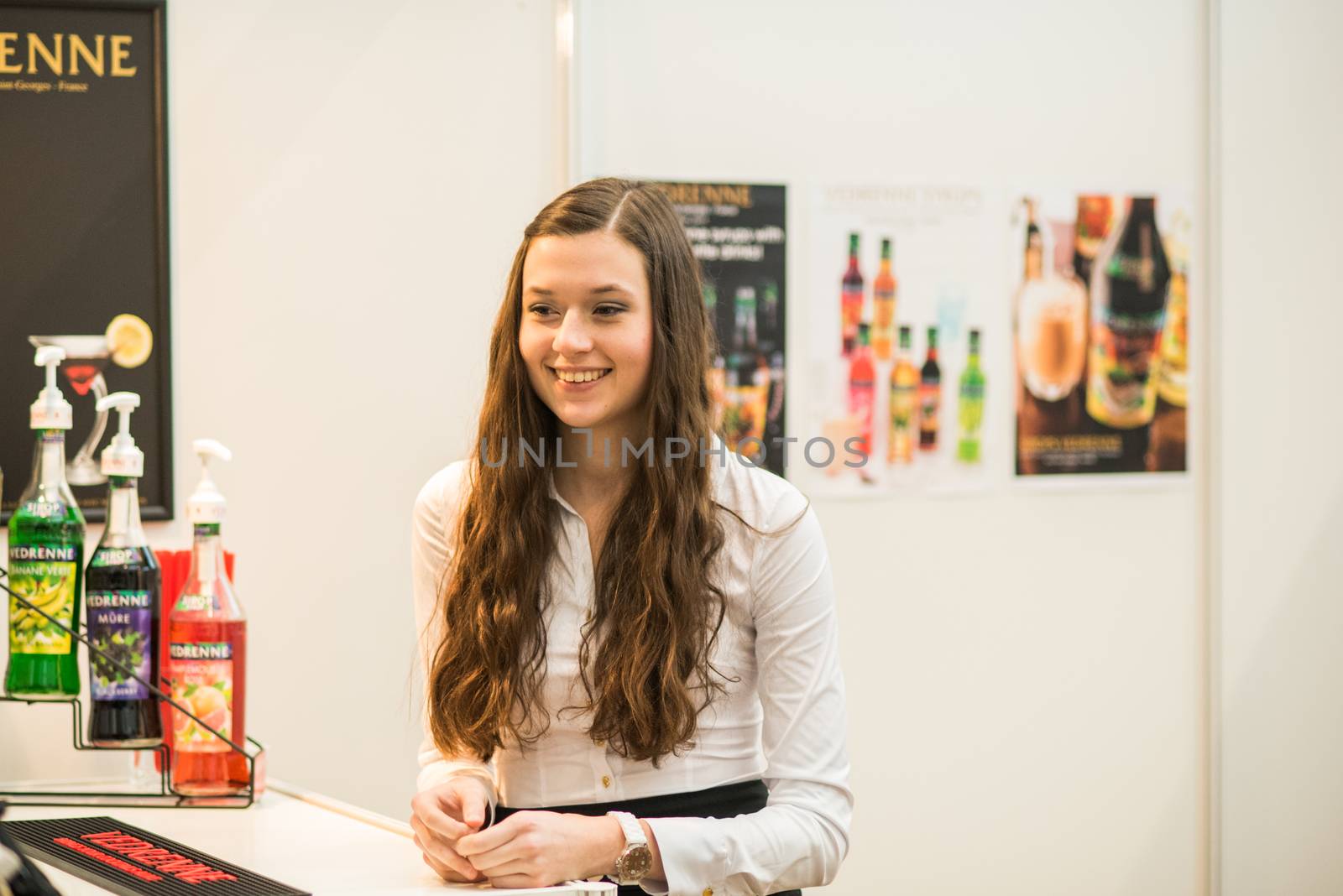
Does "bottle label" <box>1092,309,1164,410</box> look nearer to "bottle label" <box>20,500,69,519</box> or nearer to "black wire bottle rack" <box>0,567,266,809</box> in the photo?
"black wire bottle rack" <box>0,567,266,809</box>

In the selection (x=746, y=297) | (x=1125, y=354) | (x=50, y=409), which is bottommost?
(x=50, y=409)

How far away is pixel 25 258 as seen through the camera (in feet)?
7.47

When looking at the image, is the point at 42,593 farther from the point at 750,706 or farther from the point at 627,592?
the point at 750,706

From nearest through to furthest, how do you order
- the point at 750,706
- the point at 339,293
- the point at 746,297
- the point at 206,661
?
the point at 750,706 → the point at 206,661 → the point at 339,293 → the point at 746,297

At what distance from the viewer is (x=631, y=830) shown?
1354 mm

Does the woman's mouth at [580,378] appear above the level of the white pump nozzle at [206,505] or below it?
above

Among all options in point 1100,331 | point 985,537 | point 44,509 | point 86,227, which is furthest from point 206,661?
point 1100,331

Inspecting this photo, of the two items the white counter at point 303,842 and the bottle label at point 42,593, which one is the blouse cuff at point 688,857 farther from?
the bottle label at point 42,593

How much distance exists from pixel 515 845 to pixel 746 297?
1.52m

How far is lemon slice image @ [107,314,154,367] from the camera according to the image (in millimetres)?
2301

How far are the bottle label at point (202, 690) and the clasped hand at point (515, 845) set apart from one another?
1.54ft

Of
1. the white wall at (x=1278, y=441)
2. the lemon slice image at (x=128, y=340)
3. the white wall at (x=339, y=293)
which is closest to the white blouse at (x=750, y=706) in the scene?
the white wall at (x=339, y=293)

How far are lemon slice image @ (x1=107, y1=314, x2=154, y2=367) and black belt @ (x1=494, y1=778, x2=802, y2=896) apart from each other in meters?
1.18

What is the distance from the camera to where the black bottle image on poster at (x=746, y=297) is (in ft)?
8.45
